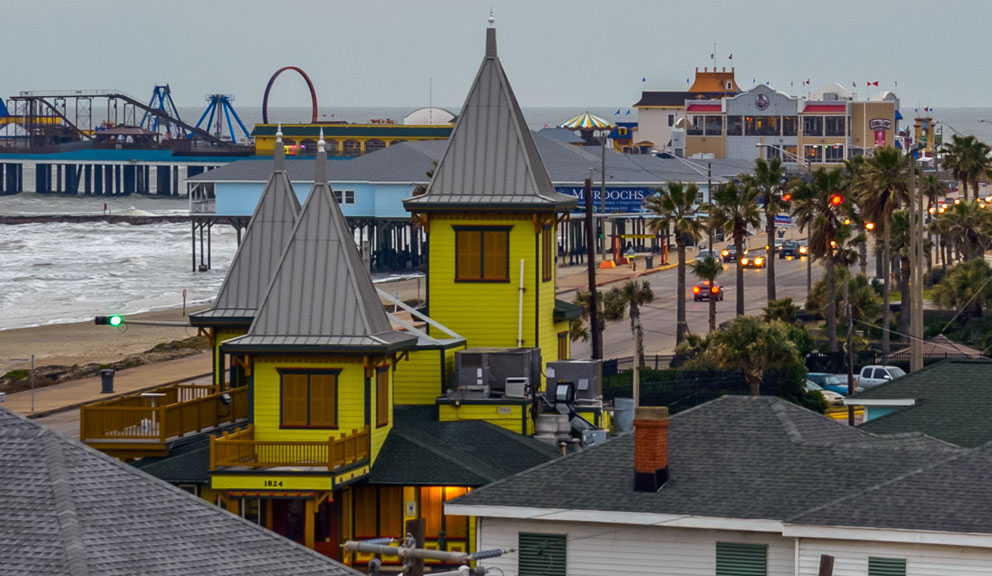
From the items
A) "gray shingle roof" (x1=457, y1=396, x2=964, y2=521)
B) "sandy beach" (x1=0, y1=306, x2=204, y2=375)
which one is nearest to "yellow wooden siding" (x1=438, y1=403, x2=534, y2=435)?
"gray shingle roof" (x1=457, y1=396, x2=964, y2=521)

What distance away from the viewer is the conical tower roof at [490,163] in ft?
125

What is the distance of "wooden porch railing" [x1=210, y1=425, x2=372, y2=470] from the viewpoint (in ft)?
103

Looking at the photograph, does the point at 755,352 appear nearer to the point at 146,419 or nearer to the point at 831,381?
the point at 831,381

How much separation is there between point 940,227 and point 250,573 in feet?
250

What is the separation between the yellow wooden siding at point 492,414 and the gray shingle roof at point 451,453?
0.31m

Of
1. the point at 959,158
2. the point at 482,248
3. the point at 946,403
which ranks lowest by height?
the point at 946,403

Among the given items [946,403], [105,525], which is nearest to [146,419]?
[946,403]

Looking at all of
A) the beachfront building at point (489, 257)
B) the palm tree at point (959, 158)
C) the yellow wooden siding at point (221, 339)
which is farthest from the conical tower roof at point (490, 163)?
the palm tree at point (959, 158)

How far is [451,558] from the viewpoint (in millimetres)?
17703

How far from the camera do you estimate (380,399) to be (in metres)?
33.4

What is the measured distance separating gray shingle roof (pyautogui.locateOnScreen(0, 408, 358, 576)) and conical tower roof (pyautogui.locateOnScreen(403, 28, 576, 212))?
19138 millimetres

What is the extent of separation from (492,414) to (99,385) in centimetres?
3619

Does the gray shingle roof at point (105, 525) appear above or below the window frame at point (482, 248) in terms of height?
below

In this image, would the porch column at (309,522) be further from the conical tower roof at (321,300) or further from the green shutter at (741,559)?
the green shutter at (741,559)
